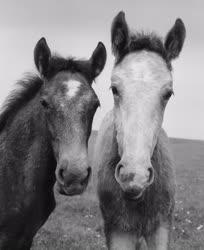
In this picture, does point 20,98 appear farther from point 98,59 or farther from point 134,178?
point 134,178

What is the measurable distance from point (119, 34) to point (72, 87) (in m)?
0.95

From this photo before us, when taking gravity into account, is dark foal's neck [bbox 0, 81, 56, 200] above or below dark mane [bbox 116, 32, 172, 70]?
below

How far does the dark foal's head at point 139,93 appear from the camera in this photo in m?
5.77

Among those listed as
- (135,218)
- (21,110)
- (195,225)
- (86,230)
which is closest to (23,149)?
(21,110)

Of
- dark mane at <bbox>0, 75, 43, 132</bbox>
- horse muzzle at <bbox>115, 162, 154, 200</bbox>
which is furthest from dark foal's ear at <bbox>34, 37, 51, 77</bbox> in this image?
horse muzzle at <bbox>115, 162, 154, 200</bbox>

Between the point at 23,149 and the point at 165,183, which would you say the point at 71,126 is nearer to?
the point at 23,149

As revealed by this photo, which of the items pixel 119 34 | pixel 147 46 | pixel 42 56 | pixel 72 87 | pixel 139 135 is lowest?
pixel 139 135

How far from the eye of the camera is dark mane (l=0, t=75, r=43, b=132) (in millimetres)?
7543

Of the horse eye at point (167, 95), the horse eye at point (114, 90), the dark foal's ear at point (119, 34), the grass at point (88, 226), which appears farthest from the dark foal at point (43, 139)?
the grass at point (88, 226)

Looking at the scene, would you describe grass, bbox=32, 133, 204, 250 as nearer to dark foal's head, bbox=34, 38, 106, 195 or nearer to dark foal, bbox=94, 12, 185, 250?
dark foal, bbox=94, 12, 185, 250

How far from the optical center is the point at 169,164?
711 centimetres

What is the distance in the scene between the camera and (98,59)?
295 inches

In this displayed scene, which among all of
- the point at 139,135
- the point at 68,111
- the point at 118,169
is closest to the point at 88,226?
the point at 68,111

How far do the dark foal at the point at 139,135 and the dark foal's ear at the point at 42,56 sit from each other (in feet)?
3.15
